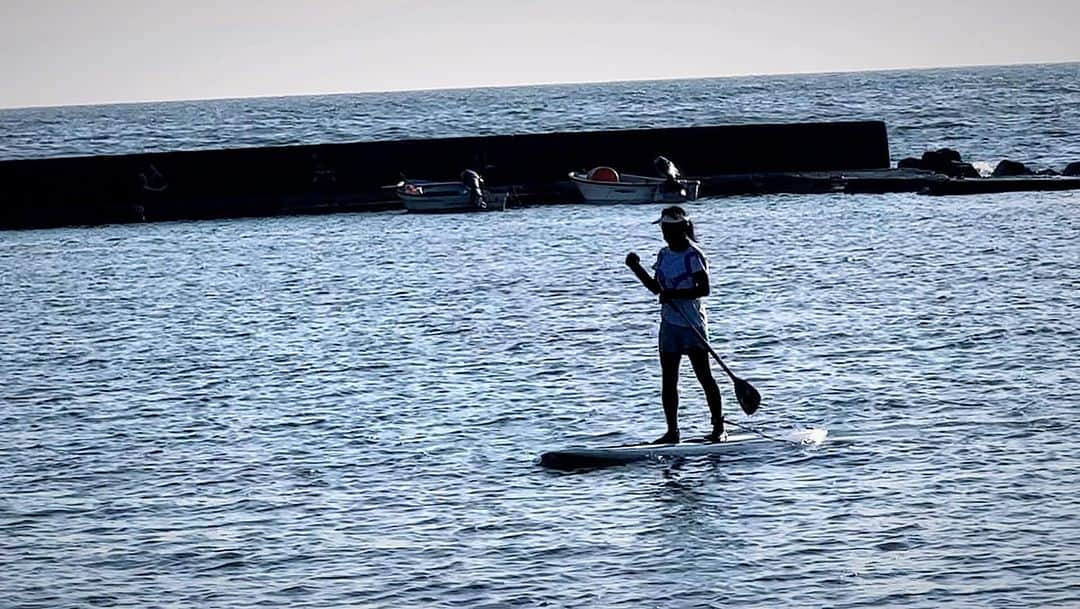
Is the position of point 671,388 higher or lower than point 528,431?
higher

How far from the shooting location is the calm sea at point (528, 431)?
497 inches

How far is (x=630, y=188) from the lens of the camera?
54.7 meters

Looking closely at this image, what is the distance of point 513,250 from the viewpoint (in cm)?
4244

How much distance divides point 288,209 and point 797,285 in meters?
26.4

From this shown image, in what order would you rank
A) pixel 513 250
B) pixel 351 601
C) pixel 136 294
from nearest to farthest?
pixel 351 601
pixel 136 294
pixel 513 250

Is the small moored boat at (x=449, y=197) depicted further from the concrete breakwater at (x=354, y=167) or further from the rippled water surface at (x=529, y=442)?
the rippled water surface at (x=529, y=442)

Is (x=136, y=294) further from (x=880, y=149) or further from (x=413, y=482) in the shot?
(x=880, y=149)

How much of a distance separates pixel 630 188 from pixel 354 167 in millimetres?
8078

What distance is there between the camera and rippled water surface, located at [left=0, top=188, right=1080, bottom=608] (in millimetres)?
12594

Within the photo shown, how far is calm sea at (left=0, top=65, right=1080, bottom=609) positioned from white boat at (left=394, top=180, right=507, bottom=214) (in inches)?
522

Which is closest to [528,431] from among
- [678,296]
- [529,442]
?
[529,442]

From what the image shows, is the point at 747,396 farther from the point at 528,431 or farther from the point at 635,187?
the point at 635,187

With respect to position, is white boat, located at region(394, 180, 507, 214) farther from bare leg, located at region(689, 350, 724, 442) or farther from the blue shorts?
the blue shorts

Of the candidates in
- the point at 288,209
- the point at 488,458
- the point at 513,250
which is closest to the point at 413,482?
the point at 488,458
